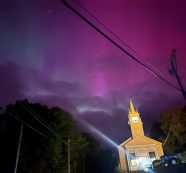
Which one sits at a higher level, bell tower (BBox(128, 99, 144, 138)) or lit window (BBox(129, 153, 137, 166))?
bell tower (BBox(128, 99, 144, 138))

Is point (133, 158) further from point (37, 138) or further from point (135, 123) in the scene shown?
point (37, 138)

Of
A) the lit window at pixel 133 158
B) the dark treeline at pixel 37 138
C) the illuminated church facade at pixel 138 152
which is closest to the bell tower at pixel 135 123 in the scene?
the illuminated church facade at pixel 138 152

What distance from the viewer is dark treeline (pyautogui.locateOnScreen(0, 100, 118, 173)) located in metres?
31.1

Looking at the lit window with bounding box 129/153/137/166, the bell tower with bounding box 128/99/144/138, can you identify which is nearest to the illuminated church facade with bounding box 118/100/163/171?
the lit window with bounding box 129/153/137/166

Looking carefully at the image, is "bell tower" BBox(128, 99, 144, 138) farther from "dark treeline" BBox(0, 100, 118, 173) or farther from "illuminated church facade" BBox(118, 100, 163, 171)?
"dark treeline" BBox(0, 100, 118, 173)

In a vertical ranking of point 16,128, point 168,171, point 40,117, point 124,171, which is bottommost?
point 168,171

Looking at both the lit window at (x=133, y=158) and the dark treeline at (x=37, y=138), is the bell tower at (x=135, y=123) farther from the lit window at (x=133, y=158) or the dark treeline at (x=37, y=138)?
the dark treeline at (x=37, y=138)

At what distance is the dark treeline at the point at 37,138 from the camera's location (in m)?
31.1

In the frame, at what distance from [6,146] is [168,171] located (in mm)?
24070

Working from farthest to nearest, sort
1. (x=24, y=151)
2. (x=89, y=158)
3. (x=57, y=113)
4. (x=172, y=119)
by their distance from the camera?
1. (x=89, y=158)
2. (x=172, y=119)
3. (x=57, y=113)
4. (x=24, y=151)

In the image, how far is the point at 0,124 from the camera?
3409cm

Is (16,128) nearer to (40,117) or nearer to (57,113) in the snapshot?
(40,117)

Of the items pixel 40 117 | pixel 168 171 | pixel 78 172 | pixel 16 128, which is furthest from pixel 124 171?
pixel 168 171

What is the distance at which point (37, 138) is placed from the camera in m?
33.6
